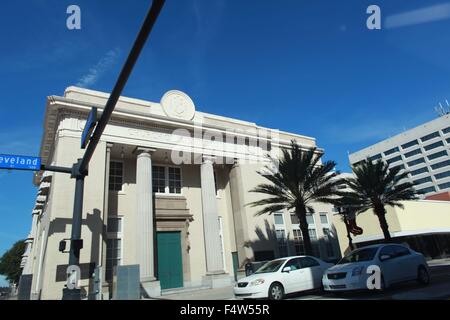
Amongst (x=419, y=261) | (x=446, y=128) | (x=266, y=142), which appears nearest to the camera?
(x=419, y=261)

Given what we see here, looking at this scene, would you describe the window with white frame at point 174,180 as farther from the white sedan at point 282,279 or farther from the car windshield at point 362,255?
the car windshield at point 362,255

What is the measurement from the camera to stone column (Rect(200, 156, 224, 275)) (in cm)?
2192

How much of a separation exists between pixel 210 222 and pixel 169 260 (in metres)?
3.54

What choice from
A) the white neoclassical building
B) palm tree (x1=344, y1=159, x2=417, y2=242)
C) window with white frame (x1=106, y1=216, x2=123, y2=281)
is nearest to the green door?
the white neoclassical building

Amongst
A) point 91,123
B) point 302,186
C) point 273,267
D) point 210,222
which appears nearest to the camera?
point 91,123

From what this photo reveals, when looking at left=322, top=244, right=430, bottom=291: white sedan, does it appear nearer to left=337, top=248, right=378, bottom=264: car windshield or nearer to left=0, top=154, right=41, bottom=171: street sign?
left=337, top=248, right=378, bottom=264: car windshield

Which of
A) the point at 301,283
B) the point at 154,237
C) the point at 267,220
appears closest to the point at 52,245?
the point at 154,237

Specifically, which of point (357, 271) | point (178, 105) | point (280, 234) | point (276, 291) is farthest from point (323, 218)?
point (357, 271)

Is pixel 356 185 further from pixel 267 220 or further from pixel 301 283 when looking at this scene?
pixel 301 283

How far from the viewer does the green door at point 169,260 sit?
21.6m

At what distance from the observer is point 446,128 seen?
89.4 meters

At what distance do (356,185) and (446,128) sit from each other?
81.3m

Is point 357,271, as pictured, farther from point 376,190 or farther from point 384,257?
point 376,190

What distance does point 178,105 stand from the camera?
23.9 metres
